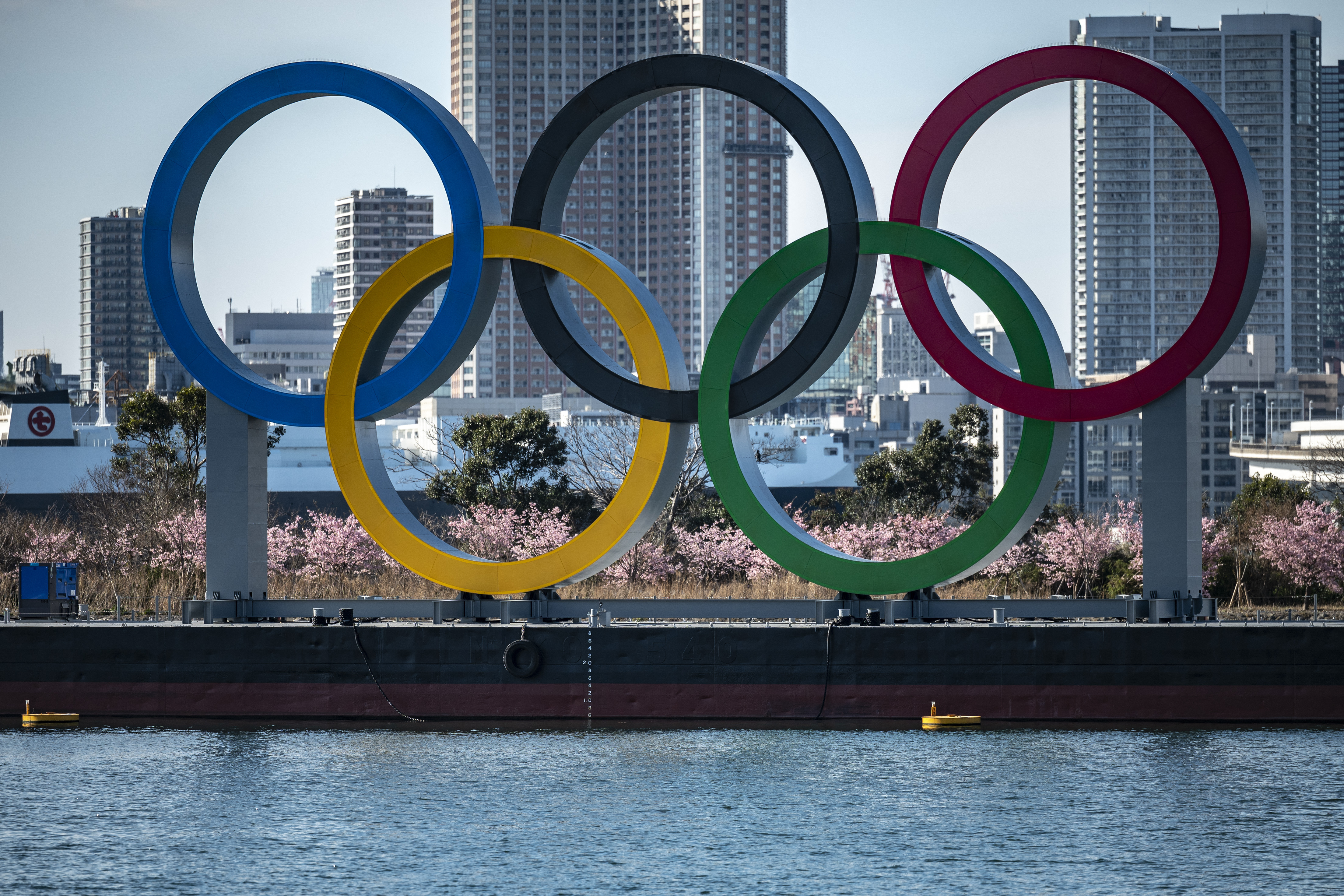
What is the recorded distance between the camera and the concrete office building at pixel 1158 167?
625ft

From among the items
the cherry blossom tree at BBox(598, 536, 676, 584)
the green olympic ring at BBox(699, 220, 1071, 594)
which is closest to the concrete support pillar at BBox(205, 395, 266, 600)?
the green olympic ring at BBox(699, 220, 1071, 594)

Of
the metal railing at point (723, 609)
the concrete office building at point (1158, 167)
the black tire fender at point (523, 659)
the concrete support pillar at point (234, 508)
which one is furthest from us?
the concrete office building at point (1158, 167)

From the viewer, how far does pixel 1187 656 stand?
3303 centimetres

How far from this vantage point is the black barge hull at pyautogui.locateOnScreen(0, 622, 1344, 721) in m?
33.1

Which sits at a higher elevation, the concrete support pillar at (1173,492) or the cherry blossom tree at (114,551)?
the concrete support pillar at (1173,492)

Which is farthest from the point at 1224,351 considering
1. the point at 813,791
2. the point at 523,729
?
the point at 523,729

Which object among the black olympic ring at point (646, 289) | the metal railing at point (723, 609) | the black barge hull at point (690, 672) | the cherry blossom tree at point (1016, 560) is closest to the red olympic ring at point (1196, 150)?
the black olympic ring at point (646, 289)

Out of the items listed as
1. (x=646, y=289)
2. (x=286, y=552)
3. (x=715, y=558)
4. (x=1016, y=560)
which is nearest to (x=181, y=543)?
(x=286, y=552)

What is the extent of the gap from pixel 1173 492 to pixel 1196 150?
752cm

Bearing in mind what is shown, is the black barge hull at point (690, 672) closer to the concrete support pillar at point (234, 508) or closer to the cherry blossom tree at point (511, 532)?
the concrete support pillar at point (234, 508)

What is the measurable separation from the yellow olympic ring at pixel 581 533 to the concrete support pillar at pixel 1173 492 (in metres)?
10.7

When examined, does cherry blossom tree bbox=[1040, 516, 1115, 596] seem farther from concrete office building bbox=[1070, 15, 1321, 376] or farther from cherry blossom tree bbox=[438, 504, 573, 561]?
concrete office building bbox=[1070, 15, 1321, 376]

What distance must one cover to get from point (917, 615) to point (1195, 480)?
6.93m

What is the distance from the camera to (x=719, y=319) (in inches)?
1371
